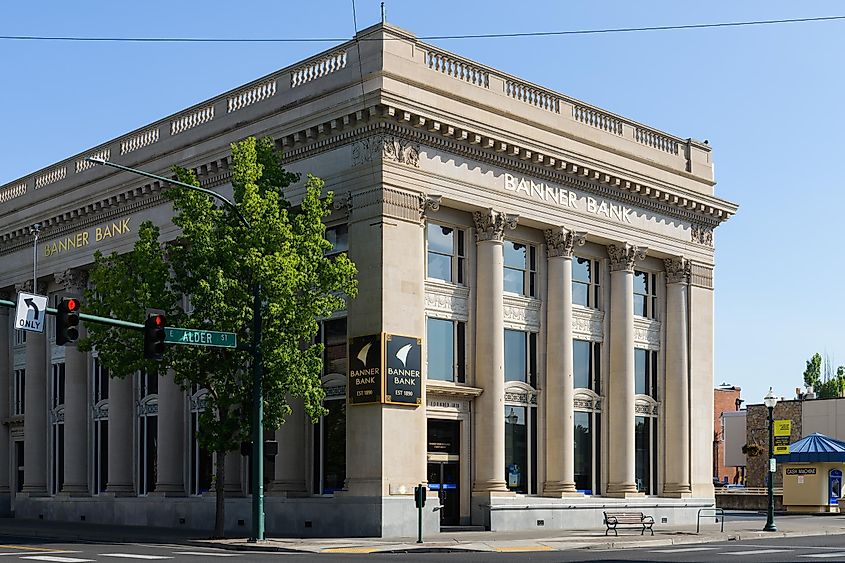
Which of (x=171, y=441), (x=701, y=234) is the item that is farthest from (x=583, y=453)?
(x=171, y=441)

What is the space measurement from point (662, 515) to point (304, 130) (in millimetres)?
20903

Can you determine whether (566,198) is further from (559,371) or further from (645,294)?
(645,294)

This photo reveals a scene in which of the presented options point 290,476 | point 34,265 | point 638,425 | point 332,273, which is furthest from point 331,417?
point 34,265

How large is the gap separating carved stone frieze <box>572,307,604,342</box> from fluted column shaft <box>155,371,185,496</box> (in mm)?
15363

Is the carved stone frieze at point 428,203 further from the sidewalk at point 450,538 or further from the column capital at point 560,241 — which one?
the sidewalk at point 450,538

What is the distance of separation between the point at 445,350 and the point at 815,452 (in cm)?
3047

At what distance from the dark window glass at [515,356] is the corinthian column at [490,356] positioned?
55.4 inches

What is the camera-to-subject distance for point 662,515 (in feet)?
154

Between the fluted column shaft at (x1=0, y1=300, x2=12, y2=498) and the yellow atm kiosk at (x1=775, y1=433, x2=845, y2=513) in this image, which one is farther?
the yellow atm kiosk at (x1=775, y1=433, x2=845, y2=513)

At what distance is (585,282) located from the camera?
46.1 m

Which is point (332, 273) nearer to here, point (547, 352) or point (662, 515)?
point (547, 352)

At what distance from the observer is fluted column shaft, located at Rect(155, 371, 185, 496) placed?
1793 inches

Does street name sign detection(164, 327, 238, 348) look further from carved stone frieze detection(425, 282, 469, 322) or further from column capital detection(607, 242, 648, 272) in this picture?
column capital detection(607, 242, 648, 272)

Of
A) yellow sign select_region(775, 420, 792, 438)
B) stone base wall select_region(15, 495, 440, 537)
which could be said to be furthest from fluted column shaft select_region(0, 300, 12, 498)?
yellow sign select_region(775, 420, 792, 438)
